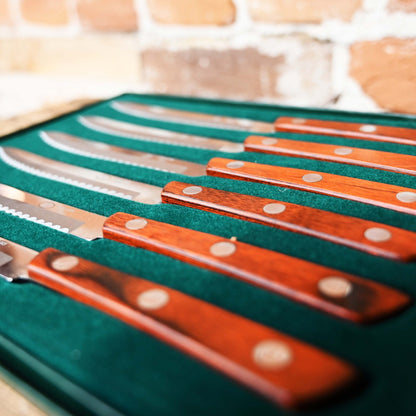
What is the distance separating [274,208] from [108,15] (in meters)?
0.80

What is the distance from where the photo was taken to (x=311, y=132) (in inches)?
26.2

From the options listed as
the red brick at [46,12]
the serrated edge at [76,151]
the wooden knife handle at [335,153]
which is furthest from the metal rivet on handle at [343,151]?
the red brick at [46,12]

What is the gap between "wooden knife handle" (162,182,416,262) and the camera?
39 cm

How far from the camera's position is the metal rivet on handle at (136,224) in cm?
45

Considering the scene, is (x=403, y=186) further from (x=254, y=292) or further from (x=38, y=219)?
(x=38, y=219)

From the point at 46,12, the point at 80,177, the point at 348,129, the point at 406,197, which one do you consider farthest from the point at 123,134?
the point at 46,12

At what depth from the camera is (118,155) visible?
2.15 ft

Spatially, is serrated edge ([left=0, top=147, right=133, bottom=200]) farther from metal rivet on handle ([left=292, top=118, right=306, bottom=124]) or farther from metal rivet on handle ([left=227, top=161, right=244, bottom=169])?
metal rivet on handle ([left=292, top=118, right=306, bottom=124])

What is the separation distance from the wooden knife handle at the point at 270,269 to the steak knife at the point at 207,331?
0.05 m

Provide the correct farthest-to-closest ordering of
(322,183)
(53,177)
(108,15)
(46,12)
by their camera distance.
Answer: (46,12), (108,15), (53,177), (322,183)

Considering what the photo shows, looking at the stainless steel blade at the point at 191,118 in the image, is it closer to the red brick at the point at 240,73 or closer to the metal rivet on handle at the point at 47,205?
the red brick at the point at 240,73

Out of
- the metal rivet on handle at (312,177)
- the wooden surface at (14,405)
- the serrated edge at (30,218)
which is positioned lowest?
the wooden surface at (14,405)

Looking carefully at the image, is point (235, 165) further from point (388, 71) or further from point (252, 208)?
point (388, 71)

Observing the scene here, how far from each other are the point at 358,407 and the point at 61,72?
1177 millimetres
